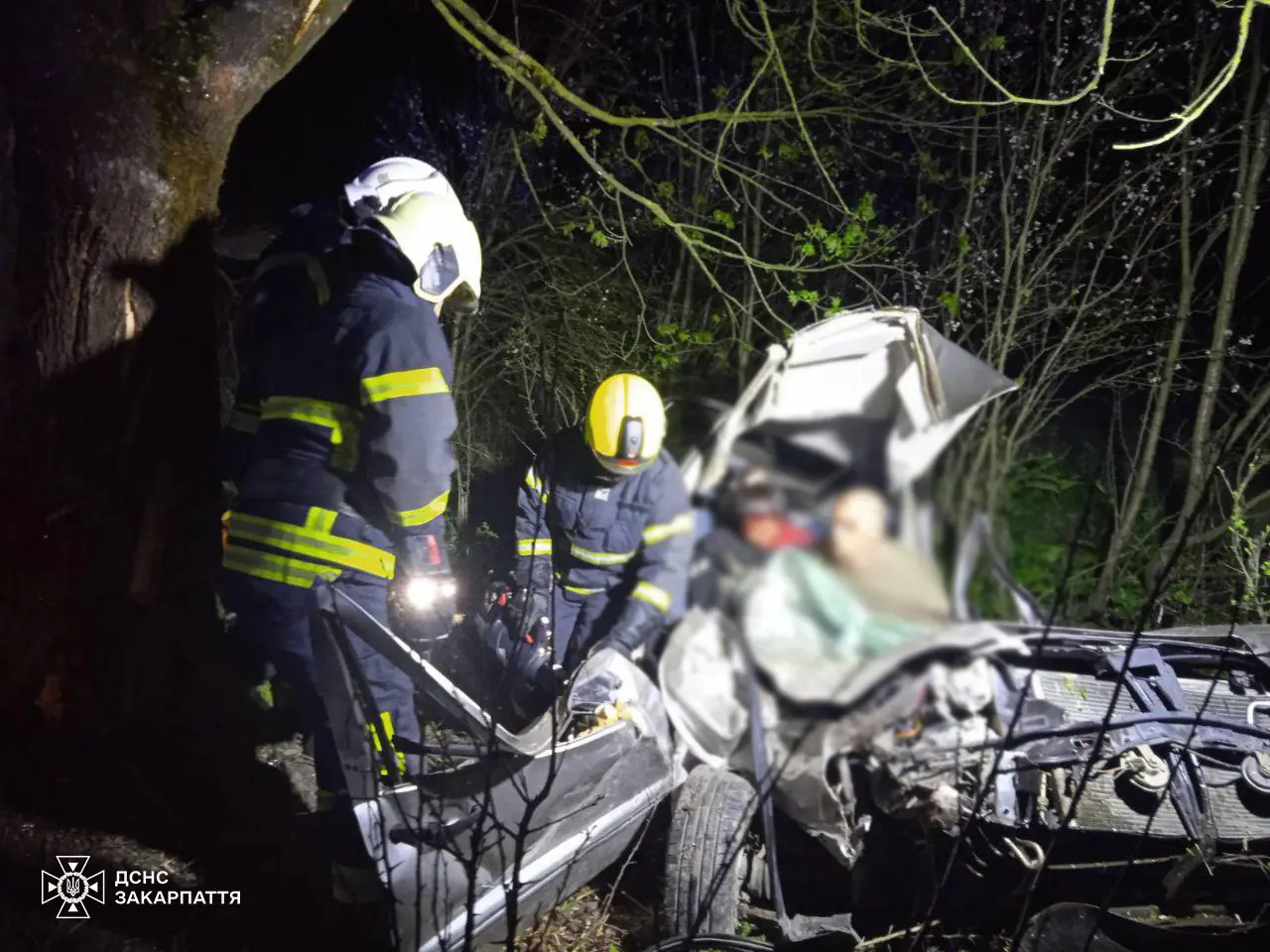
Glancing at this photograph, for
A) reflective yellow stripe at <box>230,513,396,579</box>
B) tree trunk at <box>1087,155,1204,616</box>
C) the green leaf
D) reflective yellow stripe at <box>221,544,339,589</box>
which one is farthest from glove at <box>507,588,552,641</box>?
the green leaf

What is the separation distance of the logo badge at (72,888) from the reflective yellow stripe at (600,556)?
193 cm

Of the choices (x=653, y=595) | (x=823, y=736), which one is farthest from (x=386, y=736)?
(x=823, y=736)

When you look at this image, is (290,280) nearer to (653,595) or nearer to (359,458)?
(359,458)

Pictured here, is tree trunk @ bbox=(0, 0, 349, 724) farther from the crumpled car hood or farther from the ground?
the crumpled car hood

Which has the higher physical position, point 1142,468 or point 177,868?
point 1142,468

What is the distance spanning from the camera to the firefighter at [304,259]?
2.21 metres

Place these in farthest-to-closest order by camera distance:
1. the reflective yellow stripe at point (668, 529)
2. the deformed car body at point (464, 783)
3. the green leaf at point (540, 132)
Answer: the green leaf at point (540, 132) < the deformed car body at point (464, 783) < the reflective yellow stripe at point (668, 529)

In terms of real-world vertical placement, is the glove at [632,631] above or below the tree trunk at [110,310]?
below

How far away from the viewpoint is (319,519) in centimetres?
233

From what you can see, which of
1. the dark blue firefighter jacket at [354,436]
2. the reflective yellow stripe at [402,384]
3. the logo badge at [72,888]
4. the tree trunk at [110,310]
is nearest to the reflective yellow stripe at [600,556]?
the dark blue firefighter jacket at [354,436]

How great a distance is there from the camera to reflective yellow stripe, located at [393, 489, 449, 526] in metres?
2.23

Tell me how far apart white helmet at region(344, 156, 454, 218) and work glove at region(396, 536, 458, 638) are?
978mm

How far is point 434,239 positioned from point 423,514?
0.79m

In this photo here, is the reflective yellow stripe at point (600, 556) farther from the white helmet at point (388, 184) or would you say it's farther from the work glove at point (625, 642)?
the white helmet at point (388, 184)
